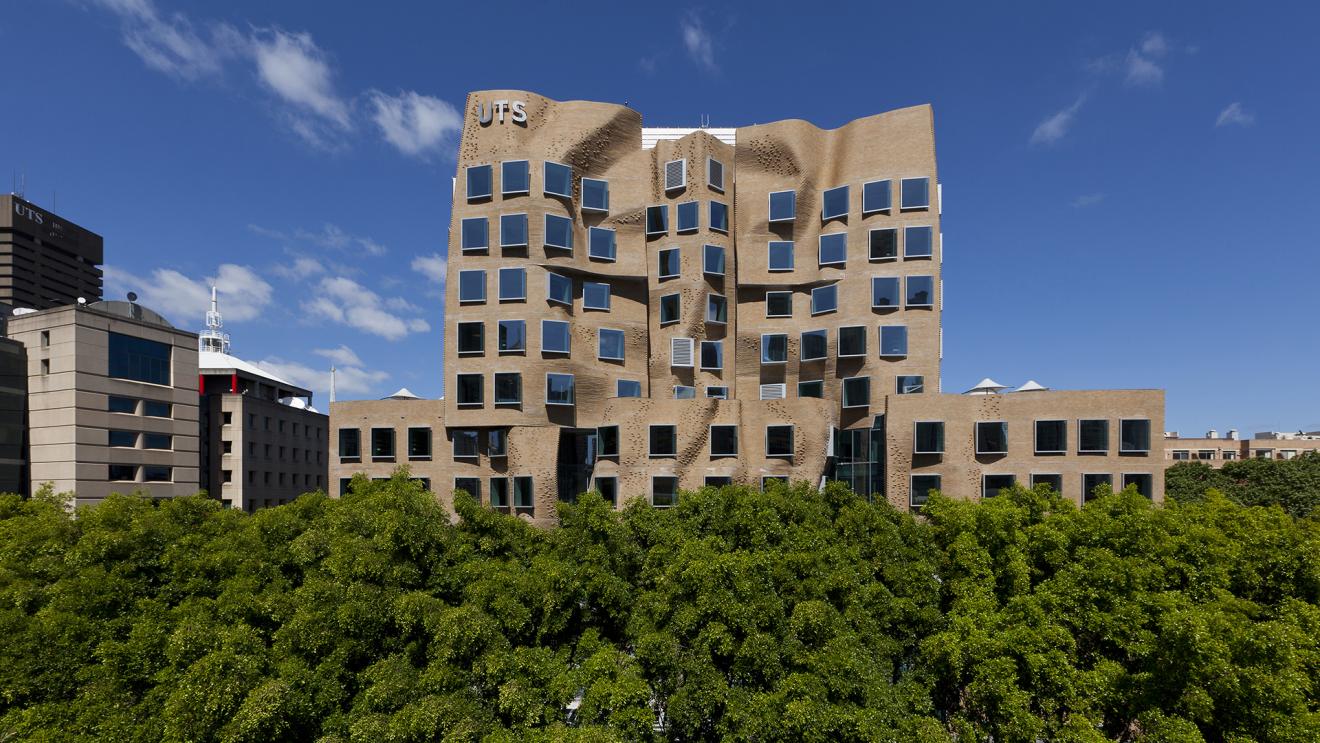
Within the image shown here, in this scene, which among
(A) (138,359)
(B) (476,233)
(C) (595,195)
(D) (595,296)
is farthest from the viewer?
(A) (138,359)

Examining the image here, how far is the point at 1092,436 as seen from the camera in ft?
108

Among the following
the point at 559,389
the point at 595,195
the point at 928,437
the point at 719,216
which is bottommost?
the point at 928,437

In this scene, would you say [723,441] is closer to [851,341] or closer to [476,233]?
[851,341]

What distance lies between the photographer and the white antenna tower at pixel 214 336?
79.4 m

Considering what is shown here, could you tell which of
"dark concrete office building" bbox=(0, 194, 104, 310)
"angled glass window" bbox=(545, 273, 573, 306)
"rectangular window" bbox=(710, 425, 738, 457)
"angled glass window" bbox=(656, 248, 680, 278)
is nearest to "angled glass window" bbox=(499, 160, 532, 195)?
"angled glass window" bbox=(545, 273, 573, 306)

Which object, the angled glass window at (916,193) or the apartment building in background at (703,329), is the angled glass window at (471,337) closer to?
the apartment building in background at (703,329)

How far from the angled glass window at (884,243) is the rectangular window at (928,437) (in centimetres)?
1253

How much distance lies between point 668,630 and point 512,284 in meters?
27.0

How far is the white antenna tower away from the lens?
260 feet

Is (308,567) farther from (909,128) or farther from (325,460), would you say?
(325,460)

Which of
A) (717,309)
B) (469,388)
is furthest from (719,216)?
(469,388)

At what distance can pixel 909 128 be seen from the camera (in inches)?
1554

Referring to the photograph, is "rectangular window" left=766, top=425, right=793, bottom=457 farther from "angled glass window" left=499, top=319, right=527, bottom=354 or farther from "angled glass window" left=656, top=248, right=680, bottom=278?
"angled glass window" left=499, top=319, right=527, bottom=354

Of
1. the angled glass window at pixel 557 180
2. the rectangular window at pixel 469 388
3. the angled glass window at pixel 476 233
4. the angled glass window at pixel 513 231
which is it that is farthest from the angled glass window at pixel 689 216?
the rectangular window at pixel 469 388
